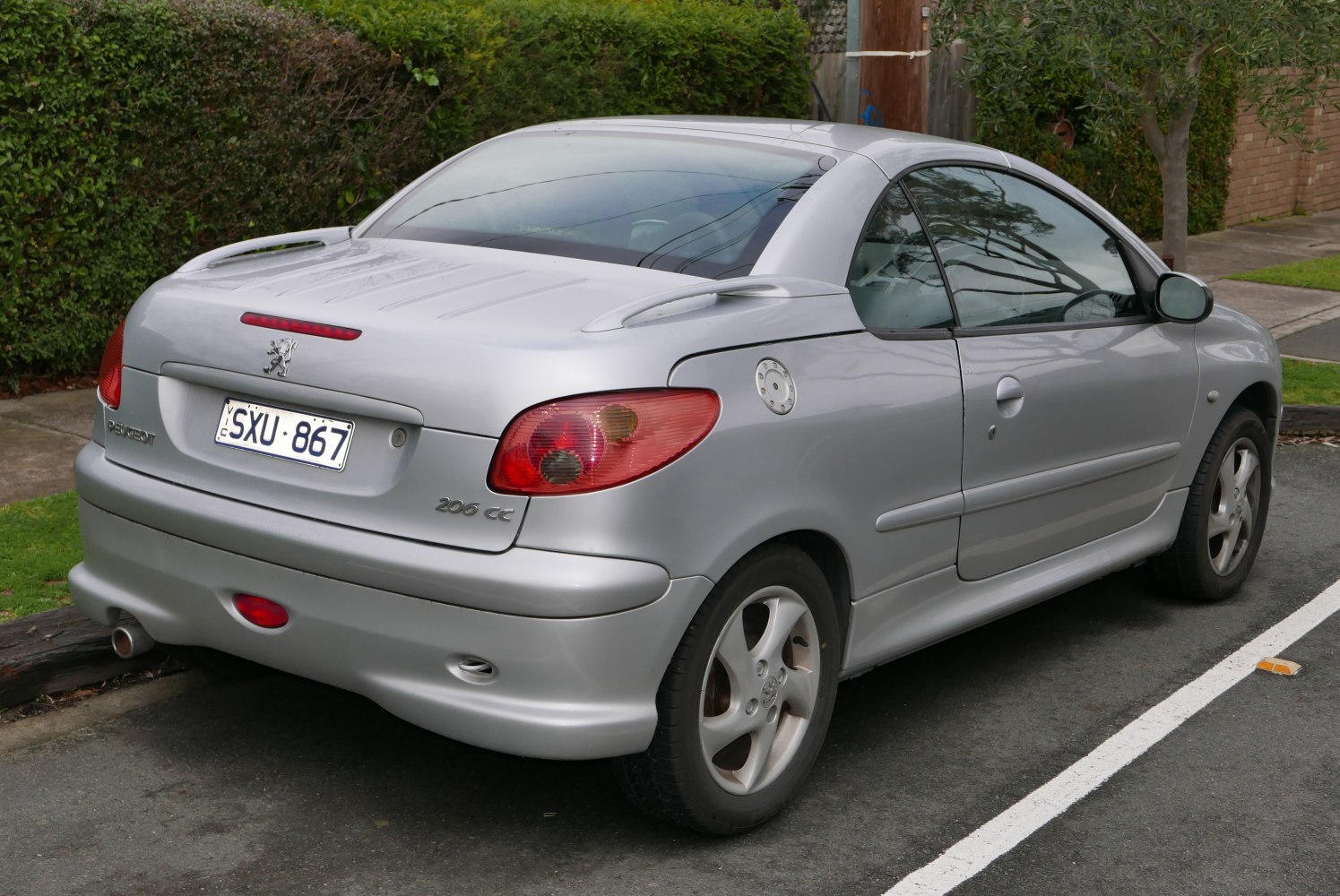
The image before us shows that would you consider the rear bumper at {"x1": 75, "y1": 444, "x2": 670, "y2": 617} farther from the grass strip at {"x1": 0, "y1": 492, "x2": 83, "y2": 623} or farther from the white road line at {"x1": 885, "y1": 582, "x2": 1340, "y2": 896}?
the grass strip at {"x1": 0, "y1": 492, "x2": 83, "y2": 623}

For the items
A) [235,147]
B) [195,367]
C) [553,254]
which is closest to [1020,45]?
[235,147]

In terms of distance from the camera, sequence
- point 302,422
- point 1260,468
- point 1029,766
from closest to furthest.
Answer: point 302,422, point 1029,766, point 1260,468

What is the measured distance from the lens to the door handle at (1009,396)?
423 cm

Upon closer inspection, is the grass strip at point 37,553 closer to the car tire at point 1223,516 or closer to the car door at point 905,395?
the car door at point 905,395

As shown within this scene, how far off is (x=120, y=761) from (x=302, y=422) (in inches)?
47.2

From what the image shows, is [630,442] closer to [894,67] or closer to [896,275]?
[896,275]

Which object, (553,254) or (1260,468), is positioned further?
(1260,468)

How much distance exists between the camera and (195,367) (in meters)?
3.62

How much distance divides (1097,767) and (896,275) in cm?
140

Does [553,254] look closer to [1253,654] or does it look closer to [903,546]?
[903,546]

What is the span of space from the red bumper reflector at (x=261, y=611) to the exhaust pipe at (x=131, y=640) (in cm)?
44

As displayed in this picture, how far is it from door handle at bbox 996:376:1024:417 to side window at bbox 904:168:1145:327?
0.60 feet

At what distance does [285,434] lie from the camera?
3.47 m

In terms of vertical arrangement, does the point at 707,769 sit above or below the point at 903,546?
below
